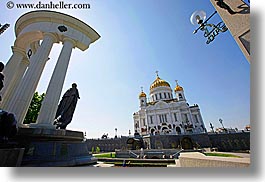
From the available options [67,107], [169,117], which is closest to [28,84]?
[67,107]

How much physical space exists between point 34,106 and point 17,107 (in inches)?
312

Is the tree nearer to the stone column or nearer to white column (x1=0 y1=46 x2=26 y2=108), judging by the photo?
white column (x1=0 y1=46 x2=26 y2=108)

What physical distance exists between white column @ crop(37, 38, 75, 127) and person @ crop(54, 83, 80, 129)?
0.31 meters

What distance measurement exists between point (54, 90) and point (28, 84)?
0.82 metres

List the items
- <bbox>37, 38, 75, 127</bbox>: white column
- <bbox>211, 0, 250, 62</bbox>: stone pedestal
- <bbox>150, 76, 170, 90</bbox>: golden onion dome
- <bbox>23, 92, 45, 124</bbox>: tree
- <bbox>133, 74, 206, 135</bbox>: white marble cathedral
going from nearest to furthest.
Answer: <bbox>211, 0, 250, 62</bbox>: stone pedestal, <bbox>37, 38, 75, 127</bbox>: white column, <bbox>23, 92, 45, 124</bbox>: tree, <bbox>133, 74, 206, 135</bbox>: white marble cathedral, <bbox>150, 76, 170, 90</bbox>: golden onion dome

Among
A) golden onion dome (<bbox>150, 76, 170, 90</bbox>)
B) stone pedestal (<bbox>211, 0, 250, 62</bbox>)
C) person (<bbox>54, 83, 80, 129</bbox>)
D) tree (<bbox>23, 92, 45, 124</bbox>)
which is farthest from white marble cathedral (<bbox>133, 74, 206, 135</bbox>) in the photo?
stone pedestal (<bbox>211, 0, 250, 62</bbox>)

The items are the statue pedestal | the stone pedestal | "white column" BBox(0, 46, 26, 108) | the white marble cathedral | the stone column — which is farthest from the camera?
the white marble cathedral

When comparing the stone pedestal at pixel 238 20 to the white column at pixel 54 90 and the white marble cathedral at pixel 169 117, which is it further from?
the white marble cathedral at pixel 169 117

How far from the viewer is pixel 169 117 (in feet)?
89.1

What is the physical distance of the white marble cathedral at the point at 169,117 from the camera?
1022 inches

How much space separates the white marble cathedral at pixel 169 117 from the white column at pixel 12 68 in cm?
2368

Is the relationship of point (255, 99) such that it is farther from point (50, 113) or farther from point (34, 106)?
point (34, 106)

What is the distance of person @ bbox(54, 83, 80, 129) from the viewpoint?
12.5 ft

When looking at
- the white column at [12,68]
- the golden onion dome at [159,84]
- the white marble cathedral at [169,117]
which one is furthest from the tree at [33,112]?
the golden onion dome at [159,84]
